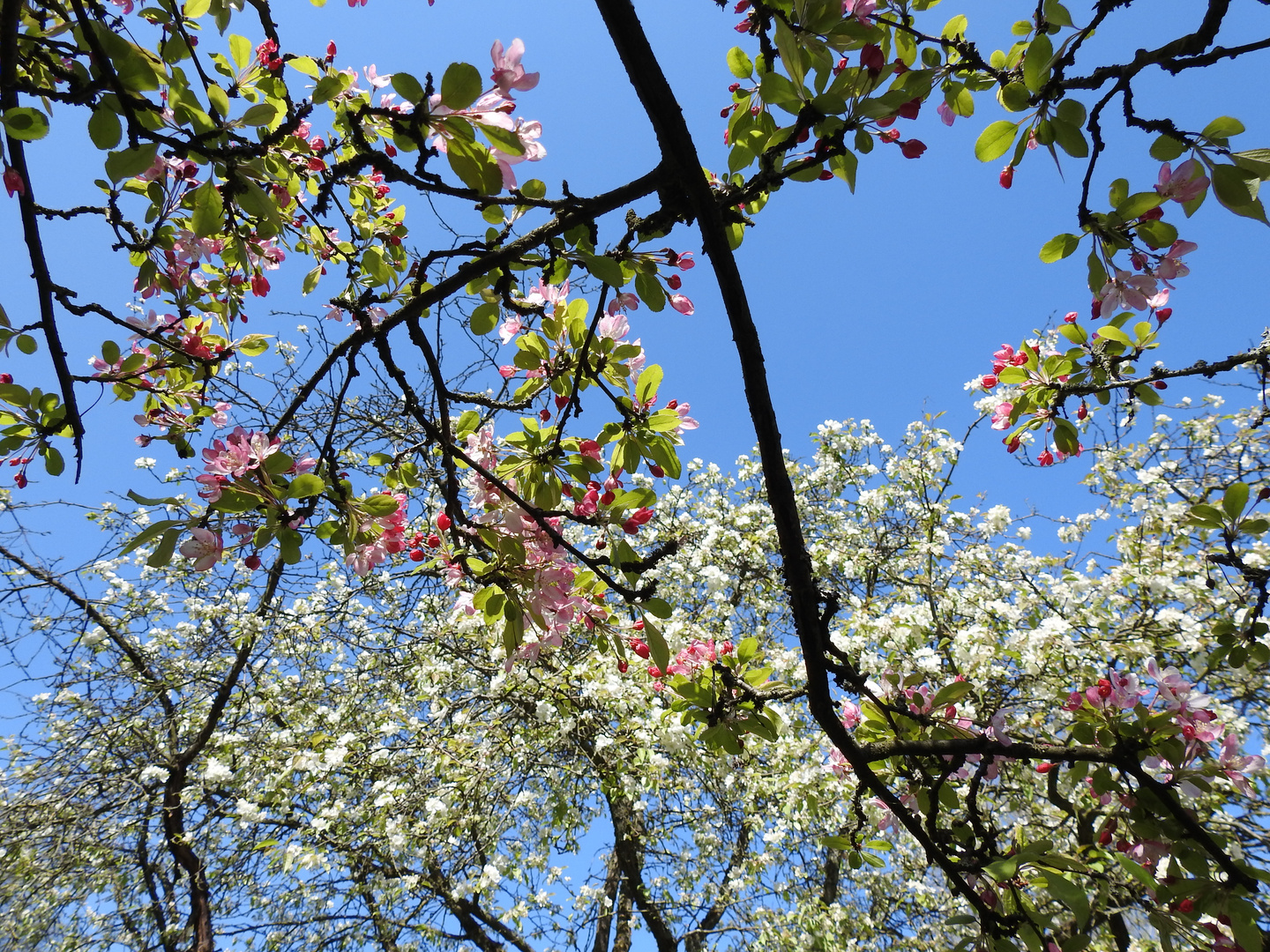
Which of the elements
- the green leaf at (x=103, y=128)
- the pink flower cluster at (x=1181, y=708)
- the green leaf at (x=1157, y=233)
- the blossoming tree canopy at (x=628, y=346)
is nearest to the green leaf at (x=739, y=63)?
the blossoming tree canopy at (x=628, y=346)

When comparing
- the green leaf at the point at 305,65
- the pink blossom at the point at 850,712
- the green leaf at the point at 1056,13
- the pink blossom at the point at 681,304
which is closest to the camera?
the green leaf at the point at 1056,13

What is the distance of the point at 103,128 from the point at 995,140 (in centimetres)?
160

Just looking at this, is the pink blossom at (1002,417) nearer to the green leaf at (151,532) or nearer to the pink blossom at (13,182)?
the green leaf at (151,532)

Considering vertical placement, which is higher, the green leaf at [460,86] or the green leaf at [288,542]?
the green leaf at [460,86]

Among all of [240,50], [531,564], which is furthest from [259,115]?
[531,564]

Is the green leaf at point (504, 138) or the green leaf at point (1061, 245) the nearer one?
the green leaf at point (504, 138)

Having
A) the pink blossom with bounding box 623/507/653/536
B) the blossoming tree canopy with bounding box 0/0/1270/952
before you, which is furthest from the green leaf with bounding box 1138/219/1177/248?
the pink blossom with bounding box 623/507/653/536

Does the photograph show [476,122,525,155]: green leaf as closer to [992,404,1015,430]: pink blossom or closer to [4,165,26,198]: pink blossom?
[4,165,26,198]: pink blossom

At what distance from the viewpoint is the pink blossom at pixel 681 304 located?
4.77ft

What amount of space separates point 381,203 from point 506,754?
378cm

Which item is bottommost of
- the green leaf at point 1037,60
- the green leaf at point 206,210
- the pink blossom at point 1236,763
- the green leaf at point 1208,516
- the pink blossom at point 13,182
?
the pink blossom at point 1236,763

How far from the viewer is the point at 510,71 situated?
1035 millimetres

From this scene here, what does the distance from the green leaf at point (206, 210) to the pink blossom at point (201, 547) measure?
1.80 ft

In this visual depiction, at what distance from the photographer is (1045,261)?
4.19 ft
